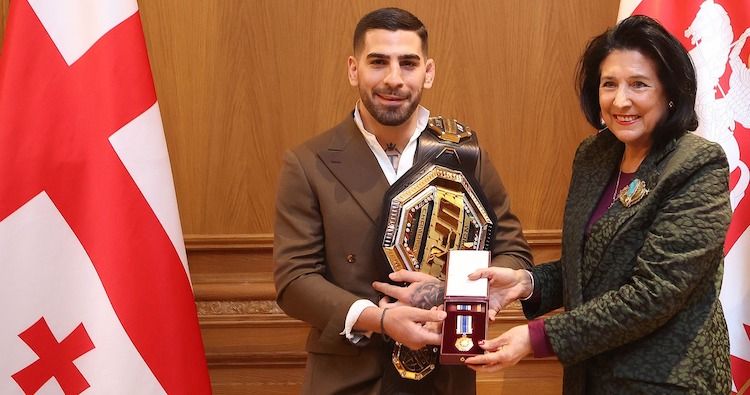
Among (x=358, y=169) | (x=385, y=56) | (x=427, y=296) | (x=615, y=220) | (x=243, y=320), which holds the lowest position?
(x=243, y=320)

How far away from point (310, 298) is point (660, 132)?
0.83 meters

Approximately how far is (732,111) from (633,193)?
0.79 meters

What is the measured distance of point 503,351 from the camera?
6.11 feet

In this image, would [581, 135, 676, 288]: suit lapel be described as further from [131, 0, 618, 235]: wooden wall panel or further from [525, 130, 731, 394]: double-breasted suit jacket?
[131, 0, 618, 235]: wooden wall panel

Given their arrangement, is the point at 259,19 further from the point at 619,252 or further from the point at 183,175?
the point at 619,252

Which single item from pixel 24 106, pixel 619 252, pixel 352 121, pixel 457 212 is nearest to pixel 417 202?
pixel 457 212

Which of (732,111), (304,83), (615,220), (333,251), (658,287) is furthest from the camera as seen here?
(304,83)

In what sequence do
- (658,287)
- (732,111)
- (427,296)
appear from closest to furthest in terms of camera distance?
(658,287)
(427,296)
(732,111)

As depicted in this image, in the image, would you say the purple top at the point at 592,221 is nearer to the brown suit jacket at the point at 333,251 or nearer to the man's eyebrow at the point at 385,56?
the brown suit jacket at the point at 333,251

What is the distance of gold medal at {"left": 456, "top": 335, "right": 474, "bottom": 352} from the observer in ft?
6.11

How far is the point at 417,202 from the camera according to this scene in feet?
6.73

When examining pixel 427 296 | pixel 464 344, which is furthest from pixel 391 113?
pixel 464 344

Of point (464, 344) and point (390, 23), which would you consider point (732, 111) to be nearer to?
point (390, 23)

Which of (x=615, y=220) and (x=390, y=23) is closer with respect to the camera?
(x=615, y=220)
